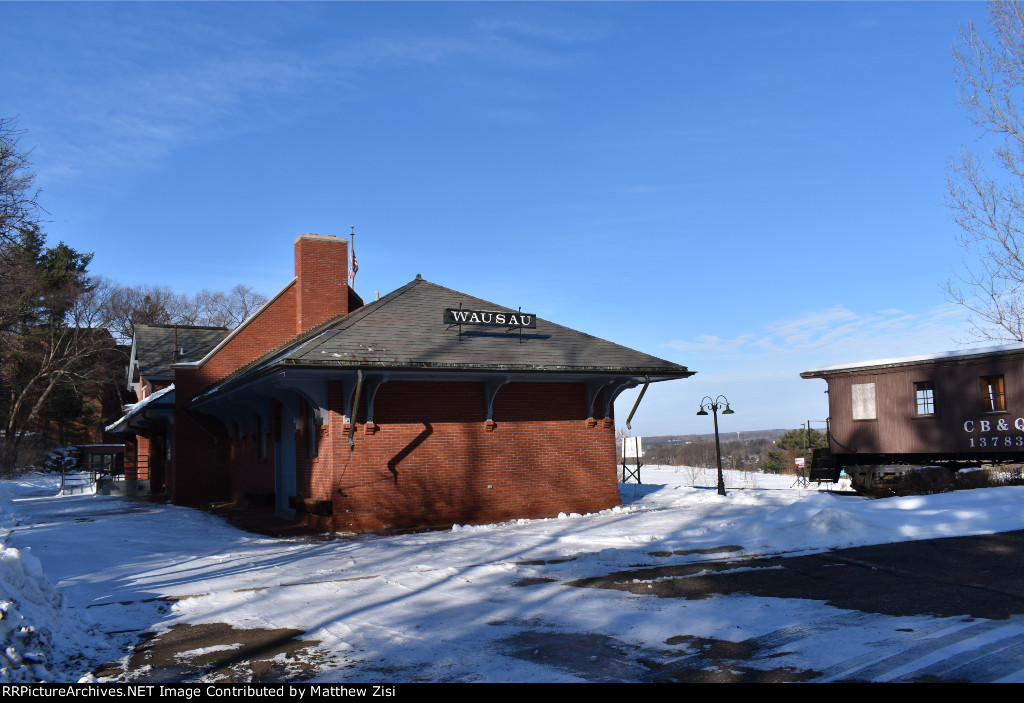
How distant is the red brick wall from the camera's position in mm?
16812

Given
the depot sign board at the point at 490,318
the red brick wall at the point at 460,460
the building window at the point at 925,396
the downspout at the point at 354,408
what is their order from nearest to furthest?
the downspout at the point at 354,408 → the red brick wall at the point at 460,460 → the depot sign board at the point at 490,318 → the building window at the point at 925,396

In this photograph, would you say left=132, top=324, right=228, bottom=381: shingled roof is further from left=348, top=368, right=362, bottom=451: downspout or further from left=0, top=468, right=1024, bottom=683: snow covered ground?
left=348, top=368, right=362, bottom=451: downspout

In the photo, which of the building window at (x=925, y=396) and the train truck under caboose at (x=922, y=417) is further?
the building window at (x=925, y=396)

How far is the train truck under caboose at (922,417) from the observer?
76.4 ft

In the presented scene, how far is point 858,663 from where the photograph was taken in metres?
6.28

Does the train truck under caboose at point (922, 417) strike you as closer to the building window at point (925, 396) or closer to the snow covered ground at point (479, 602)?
the building window at point (925, 396)

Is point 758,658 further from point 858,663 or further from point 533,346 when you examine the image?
point 533,346

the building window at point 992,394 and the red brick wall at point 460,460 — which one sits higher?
the building window at point 992,394

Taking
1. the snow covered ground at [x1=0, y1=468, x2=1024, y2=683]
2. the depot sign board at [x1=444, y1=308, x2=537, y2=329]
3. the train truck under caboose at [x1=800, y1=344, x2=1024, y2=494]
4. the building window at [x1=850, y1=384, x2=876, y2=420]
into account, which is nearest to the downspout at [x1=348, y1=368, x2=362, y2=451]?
the snow covered ground at [x1=0, y1=468, x2=1024, y2=683]

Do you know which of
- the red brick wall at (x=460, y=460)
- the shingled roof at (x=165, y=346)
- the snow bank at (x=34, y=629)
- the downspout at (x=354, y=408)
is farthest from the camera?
the shingled roof at (x=165, y=346)

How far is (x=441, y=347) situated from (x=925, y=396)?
17702 millimetres

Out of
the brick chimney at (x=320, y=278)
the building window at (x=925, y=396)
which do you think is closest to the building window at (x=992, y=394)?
the building window at (x=925, y=396)

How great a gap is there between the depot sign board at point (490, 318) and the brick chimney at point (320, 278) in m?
6.23
